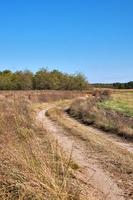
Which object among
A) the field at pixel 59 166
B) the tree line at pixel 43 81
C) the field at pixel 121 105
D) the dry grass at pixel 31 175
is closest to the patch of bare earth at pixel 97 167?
the field at pixel 59 166

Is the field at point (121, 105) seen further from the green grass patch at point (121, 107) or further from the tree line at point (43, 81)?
the tree line at point (43, 81)

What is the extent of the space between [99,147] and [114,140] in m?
2.53

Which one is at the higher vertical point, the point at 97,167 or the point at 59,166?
the point at 59,166

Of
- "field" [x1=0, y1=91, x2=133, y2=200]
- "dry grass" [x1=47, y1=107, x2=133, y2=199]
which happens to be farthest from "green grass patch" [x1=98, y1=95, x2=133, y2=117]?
"field" [x1=0, y1=91, x2=133, y2=200]

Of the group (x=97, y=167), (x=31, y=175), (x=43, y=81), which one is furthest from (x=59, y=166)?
(x=43, y=81)

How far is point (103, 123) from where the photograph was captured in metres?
21.5

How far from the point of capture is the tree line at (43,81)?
8356 centimetres

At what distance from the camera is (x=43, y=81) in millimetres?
84750

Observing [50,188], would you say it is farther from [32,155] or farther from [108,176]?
[108,176]

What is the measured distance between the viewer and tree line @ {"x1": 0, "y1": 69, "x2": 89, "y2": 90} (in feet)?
274

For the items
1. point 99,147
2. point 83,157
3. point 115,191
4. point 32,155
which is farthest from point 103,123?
point 32,155

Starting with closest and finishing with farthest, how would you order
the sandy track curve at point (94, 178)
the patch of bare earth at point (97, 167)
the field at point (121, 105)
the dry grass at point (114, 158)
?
the sandy track curve at point (94, 178)
the patch of bare earth at point (97, 167)
the dry grass at point (114, 158)
the field at point (121, 105)

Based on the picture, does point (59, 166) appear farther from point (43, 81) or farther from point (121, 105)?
Answer: point (43, 81)

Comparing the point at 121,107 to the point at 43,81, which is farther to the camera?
the point at 43,81
